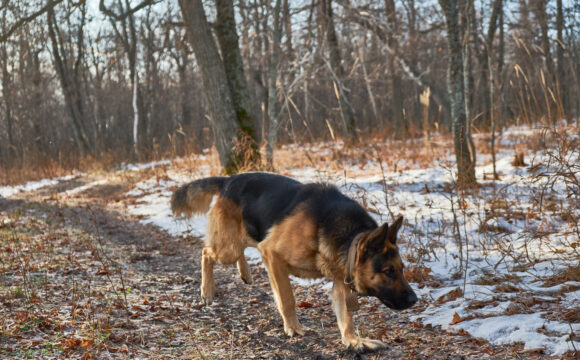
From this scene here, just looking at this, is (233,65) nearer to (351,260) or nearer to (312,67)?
(312,67)

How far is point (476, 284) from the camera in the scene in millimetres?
4293

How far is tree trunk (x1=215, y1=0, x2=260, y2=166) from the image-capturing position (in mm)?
10312

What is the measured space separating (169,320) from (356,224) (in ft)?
6.60

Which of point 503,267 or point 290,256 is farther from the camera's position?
point 503,267

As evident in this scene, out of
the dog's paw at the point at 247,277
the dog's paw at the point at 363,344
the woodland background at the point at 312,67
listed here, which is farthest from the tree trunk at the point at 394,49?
the dog's paw at the point at 363,344

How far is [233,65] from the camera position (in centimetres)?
1049

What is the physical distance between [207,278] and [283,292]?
4.21 ft

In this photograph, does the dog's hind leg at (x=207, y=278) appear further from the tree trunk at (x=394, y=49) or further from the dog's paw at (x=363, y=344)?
the tree trunk at (x=394, y=49)

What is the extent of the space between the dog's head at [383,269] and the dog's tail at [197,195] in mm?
2407

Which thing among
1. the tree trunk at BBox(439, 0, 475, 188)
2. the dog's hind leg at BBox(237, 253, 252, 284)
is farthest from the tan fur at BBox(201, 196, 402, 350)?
the tree trunk at BBox(439, 0, 475, 188)

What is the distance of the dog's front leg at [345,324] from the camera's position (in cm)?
342

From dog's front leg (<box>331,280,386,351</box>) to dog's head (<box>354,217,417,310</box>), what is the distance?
37 cm

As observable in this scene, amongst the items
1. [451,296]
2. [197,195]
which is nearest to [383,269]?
[451,296]

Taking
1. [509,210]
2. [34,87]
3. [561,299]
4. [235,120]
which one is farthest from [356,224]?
[34,87]
